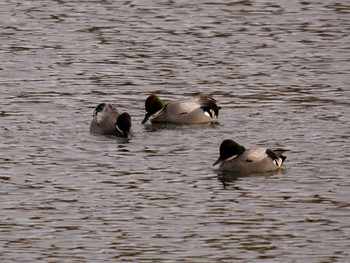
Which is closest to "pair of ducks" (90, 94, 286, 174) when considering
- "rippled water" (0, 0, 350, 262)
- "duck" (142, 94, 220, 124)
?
"duck" (142, 94, 220, 124)

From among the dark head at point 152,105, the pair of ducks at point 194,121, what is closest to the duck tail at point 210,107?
the pair of ducks at point 194,121

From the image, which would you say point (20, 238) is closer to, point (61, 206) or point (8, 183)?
point (61, 206)

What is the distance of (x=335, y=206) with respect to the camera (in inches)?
675

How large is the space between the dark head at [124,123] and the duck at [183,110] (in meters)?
1.13

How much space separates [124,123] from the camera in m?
21.8

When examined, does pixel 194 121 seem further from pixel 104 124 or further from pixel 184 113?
pixel 104 124

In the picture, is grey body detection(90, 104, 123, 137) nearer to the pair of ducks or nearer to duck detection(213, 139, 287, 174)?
the pair of ducks

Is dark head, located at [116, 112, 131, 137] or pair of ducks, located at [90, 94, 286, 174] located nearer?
pair of ducks, located at [90, 94, 286, 174]

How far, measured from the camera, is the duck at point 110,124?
2178 cm

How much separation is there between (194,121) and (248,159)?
13.4 feet

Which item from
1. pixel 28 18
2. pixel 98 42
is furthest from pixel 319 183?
pixel 28 18

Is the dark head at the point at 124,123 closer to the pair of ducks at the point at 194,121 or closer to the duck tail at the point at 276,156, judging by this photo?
the pair of ducks at the point at 194,121

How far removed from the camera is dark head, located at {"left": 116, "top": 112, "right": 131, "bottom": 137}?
2170cm

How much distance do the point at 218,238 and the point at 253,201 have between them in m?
1.89
